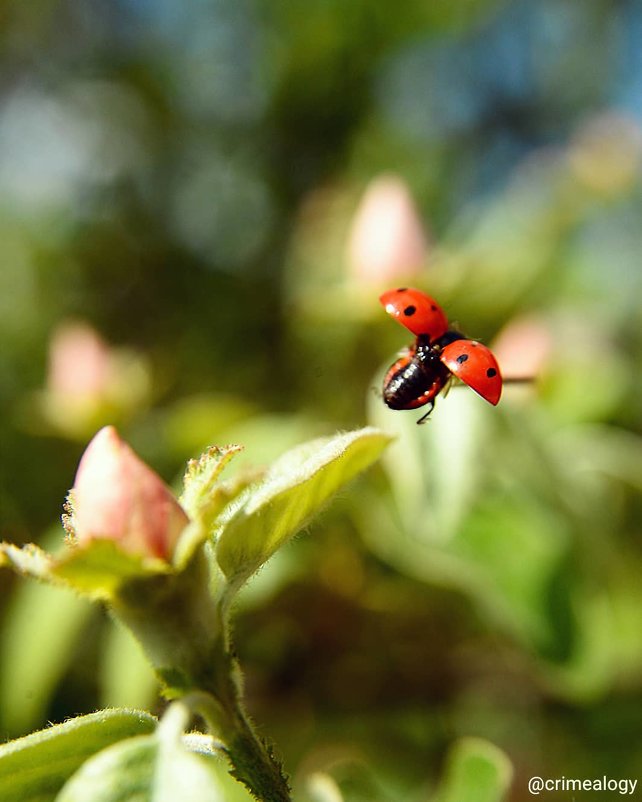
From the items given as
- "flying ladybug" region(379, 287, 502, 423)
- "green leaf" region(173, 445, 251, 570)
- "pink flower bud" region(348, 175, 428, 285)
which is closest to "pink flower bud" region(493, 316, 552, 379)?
"pink flower bud" region(348, 175, 428, 285)

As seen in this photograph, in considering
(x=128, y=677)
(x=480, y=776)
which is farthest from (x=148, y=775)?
(x=128, y=677)

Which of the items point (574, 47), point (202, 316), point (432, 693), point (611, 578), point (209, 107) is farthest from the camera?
point (574, 47)

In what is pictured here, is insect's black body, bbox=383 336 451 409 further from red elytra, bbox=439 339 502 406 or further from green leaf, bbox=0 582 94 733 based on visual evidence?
green leaf, bbox=0 582 94 733

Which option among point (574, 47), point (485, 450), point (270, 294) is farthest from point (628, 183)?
point (485, 450)

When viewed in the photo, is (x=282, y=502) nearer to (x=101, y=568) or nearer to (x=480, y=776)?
(x=101, y=568)

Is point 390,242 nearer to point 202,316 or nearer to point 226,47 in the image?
point 202,316

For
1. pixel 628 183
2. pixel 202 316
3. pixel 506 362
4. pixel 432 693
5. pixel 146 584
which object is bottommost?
pixel 146 584

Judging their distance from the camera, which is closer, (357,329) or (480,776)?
(480,776)
